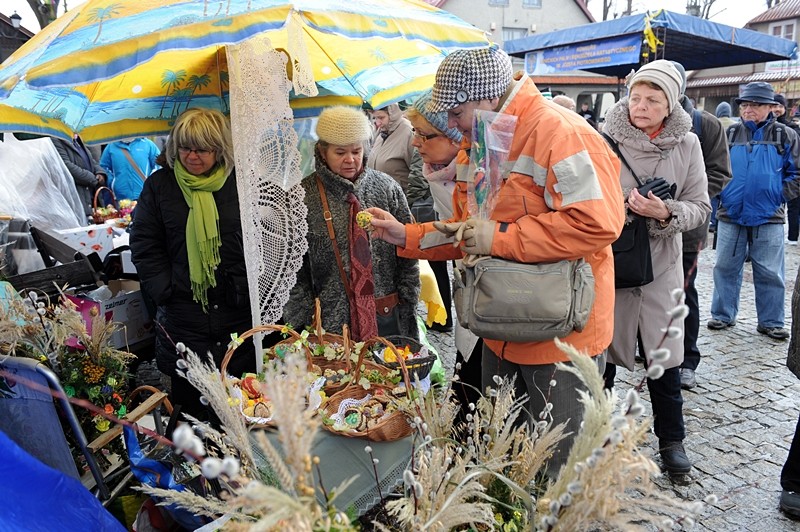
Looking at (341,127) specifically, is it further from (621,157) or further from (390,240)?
(621,157)

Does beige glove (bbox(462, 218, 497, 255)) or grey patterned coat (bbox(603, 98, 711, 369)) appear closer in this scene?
beige glove (bbox(462, 218, 497, 255))

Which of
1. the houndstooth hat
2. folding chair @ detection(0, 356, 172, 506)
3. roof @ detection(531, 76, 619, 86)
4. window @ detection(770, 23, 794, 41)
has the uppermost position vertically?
window @ detection(770, 23, 794, 41)

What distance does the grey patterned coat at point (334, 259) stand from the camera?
117 inches

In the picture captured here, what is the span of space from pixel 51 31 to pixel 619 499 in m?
2.36

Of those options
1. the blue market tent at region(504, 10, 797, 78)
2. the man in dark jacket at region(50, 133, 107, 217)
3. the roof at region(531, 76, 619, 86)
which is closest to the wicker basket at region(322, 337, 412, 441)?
the man in dark jacket at region(50, 133, 107, 217)

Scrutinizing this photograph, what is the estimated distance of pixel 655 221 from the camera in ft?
9.66

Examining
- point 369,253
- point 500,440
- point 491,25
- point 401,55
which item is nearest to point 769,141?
point 401,55

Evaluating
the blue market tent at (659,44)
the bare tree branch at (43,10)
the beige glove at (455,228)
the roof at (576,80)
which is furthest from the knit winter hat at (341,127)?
the roof at (576,80)

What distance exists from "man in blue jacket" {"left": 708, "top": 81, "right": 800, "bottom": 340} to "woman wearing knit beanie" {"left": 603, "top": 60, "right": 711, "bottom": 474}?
2266 mm

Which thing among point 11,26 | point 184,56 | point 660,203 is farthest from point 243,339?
point 11,26

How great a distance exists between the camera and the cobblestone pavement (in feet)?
9.43

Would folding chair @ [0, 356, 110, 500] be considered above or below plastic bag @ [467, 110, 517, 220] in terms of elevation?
below

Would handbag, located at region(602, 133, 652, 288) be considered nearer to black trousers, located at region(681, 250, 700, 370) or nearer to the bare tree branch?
black trousers, located at region(681, 250, 700, 370)

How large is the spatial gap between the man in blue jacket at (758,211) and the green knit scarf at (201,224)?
13.3 feet
